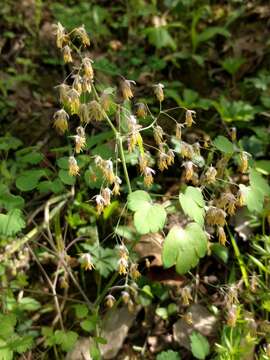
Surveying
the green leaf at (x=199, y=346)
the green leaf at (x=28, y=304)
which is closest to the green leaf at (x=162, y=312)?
the green leaf at (x=199, y=346)

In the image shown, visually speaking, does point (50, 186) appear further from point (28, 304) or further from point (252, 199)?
point (252, 199)

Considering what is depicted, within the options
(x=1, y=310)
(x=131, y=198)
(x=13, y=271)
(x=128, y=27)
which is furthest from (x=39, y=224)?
(x=128, y=27)

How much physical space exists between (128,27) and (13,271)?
7.60 feet

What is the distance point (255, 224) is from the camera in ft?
8.88

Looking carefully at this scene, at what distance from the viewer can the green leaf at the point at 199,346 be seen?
91.8 inches

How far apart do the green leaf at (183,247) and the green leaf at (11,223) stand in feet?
1.90

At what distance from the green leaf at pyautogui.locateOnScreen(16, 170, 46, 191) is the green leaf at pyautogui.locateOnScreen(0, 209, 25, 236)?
0.15m

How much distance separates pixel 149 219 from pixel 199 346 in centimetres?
85

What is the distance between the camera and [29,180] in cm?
222

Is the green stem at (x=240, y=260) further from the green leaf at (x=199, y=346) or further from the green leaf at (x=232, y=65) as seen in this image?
the green leaf at (x=232, y=65)

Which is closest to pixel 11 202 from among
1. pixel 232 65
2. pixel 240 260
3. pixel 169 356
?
pixel 169 356

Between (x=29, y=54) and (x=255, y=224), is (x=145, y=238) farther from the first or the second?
(x=29, y=54)

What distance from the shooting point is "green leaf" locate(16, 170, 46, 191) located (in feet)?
7.18

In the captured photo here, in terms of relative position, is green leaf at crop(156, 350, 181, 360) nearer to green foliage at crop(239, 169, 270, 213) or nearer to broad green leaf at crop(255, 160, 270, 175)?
green foliage at crop(239, 169, 270, 213)
